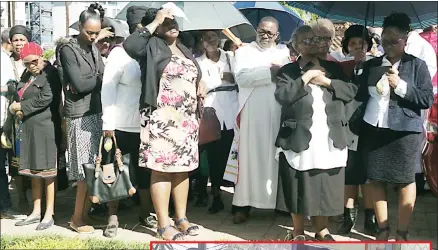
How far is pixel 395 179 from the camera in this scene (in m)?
4.01

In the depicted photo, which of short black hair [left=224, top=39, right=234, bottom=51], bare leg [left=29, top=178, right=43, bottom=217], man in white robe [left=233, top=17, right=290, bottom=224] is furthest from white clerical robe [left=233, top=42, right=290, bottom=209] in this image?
bare leg [left=29, top=178, right=43, bottom=217]

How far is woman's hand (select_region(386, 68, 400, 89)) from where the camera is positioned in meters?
3.83

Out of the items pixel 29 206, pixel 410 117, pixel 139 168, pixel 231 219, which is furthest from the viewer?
pixel 29 206

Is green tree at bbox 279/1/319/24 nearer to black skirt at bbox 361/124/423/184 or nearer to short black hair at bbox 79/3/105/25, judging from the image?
black skirt at bbox 361/124/423/184

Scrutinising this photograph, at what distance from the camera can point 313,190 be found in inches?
158

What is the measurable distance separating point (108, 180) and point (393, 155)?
2.19 m

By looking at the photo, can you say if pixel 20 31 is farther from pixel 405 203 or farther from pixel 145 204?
pixel 405 203

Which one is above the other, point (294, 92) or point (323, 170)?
point (294, 92)

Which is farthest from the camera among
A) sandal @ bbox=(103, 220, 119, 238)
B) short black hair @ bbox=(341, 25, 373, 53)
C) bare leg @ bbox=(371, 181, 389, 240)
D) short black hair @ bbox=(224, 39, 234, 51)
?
short black hair @ bbox=(224, 39, 234, 51)

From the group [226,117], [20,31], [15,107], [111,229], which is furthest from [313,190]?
[20,31]

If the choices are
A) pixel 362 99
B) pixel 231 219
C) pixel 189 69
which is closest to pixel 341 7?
pixel 362 99

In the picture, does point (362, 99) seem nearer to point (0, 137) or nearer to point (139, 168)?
point (139, 168)

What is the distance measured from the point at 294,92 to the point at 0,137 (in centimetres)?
295

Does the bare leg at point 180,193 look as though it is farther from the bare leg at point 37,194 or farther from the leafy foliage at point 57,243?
the bare leg at point 37,194
